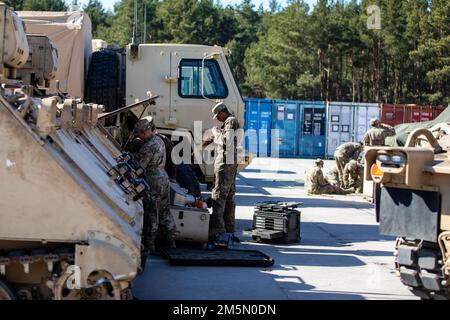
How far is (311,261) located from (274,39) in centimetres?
4431

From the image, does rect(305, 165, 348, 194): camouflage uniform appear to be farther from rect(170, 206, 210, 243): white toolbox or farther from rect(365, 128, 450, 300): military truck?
rect(365, 128, 450, 300): military truck

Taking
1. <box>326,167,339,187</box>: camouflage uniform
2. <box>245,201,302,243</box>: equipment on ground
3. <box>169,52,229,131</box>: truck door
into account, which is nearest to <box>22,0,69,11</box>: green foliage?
<box>326,167,339,187</box>: camouflage uniform

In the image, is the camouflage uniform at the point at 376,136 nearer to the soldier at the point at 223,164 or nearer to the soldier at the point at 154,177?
the soldier at the point at 223,164

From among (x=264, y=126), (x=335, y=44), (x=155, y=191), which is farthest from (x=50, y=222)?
(x=335, y=44)

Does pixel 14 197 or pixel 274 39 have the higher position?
pixel 274 39

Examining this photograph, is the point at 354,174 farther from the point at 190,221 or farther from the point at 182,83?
the point at 190,221

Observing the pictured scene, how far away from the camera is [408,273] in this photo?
22.0 feet

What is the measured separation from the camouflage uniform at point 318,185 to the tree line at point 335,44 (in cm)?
2729

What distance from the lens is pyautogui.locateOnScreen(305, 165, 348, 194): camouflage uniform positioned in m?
18.5

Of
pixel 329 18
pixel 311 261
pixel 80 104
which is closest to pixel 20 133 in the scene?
pixel 80 104

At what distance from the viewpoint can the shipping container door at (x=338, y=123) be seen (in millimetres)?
34506

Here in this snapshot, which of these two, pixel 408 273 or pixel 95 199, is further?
pixel 408 273

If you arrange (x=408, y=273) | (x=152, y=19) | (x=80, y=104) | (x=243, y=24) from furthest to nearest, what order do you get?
(x=243, y=24) < (x=152, y=19) < (x=80, y=104) < (x=408, y=273)
